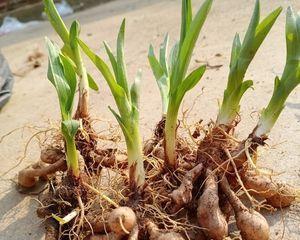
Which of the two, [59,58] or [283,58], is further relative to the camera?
[283,58]

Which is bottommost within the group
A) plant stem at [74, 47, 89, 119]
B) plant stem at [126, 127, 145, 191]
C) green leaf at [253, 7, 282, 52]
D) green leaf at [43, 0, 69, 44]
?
plant stem at [126, 127, 145, 191]

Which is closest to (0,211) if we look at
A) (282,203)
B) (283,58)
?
(282,203)

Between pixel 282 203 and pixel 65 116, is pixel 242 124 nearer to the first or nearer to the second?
pixel 282 203

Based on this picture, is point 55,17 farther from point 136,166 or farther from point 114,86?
point 136,166

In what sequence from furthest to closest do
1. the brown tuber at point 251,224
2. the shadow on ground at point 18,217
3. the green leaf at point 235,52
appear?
1. the shadow on ground at point 18,217
2. the green leaf at point 235,52
3. the brown tuber at point 251,224

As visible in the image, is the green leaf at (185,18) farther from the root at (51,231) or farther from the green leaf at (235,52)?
the root at (51,231)

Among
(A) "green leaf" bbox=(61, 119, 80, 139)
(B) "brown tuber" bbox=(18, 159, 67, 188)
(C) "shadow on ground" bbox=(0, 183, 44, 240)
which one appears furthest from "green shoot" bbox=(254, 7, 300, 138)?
(C) "shadow on ground" bbox=(0, 183, 44, 240)

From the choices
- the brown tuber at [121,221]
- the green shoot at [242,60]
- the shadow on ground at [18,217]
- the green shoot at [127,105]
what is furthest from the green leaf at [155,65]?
the shadow on ground at [18,217]

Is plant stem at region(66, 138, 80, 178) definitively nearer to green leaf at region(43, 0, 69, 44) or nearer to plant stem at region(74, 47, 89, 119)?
plant stem at region(74, 47, 89, 119)
